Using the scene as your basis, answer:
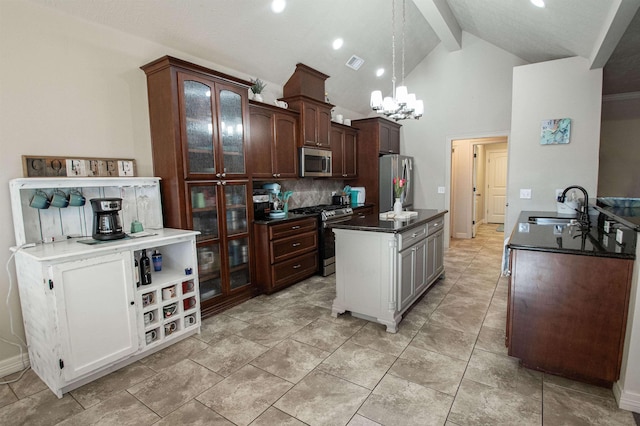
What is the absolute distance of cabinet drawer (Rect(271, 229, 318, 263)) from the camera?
3.76 metres

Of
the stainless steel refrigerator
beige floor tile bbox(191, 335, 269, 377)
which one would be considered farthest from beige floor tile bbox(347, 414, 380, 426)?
the stainless steel refrigerator

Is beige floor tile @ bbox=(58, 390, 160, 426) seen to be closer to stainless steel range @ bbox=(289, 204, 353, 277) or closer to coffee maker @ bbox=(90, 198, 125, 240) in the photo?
coffee maker @ bbox=(90, 198, 125, 240)

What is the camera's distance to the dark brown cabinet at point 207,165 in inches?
113

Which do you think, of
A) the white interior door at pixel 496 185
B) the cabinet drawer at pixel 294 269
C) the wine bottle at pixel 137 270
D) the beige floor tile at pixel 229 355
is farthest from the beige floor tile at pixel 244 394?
the white interior door at pixel 496 185

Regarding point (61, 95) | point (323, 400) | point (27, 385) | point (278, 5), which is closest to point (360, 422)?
point (323, 400)

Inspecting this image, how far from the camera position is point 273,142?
4.05 meters

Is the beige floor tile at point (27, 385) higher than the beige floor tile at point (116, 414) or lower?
lower

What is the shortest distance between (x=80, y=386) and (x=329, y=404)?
1687mm

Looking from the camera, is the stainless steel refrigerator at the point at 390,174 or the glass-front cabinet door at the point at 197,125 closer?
the glass-front cabinet door at the point at 197,125

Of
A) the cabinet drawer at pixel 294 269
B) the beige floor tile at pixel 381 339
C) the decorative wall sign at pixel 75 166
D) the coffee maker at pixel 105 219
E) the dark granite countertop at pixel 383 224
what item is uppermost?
the decorative wall sign at pixel 75 166

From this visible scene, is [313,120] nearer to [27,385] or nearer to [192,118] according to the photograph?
[192,118]

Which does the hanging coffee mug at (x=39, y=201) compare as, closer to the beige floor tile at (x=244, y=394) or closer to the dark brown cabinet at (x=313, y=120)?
the beige floor tile at (x=244, y=394)

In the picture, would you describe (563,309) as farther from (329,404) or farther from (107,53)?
(107,53)

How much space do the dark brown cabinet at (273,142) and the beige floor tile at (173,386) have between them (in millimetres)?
2100
